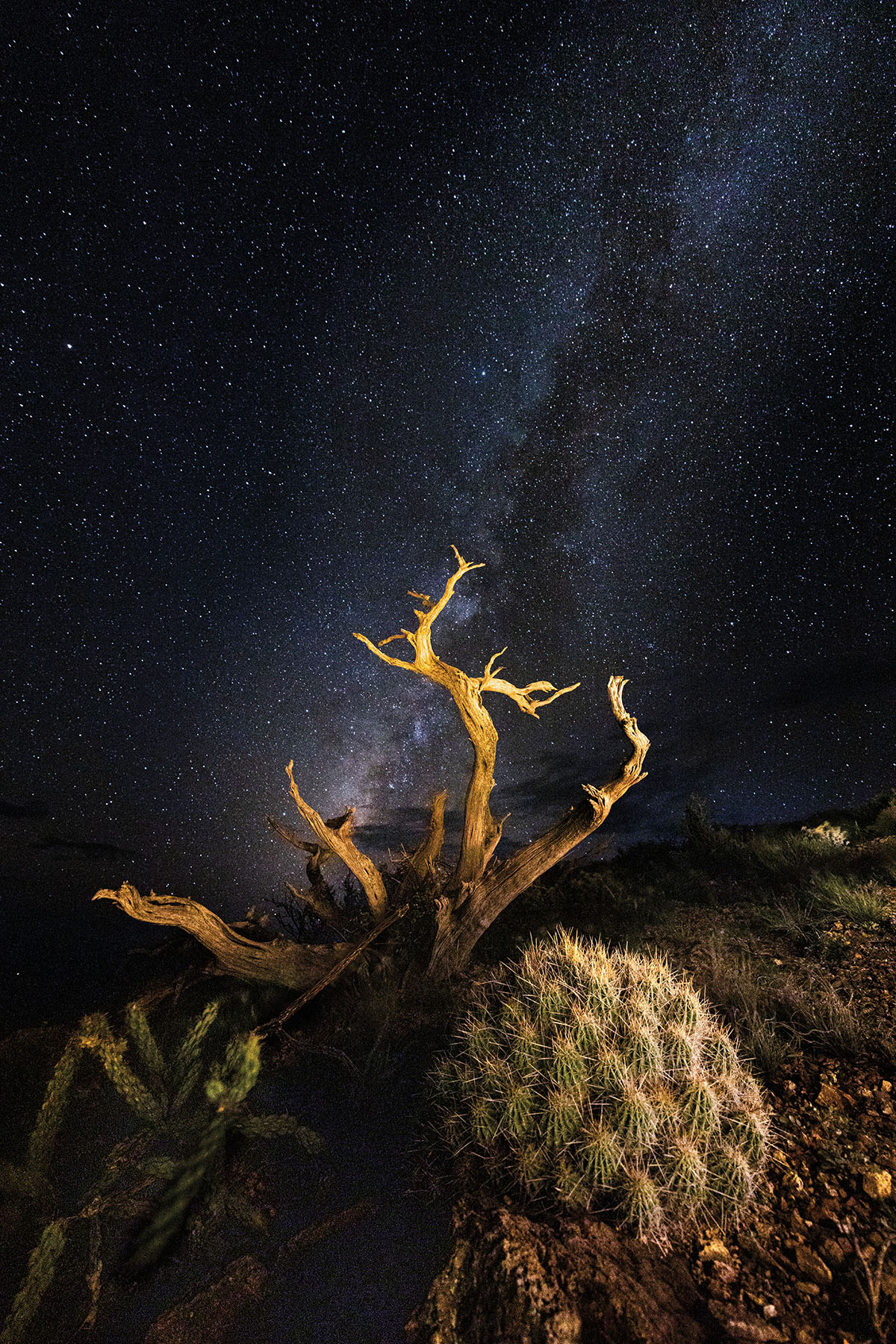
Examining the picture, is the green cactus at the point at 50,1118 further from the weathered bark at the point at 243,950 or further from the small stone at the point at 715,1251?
the small stone at the point at 715,1251

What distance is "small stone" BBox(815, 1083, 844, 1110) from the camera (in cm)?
277

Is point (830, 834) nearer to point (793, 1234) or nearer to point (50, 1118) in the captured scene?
point (793, 1234)

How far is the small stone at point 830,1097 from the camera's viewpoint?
277 centimetres

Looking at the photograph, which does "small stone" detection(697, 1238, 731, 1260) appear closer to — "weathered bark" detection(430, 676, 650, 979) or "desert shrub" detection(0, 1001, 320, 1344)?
"desert shrub" detection(0, 1001, 320, 1344)

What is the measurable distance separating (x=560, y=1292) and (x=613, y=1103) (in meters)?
0.86

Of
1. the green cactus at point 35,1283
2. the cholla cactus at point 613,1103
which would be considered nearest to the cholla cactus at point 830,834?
the cholla cactus at point 613,1103

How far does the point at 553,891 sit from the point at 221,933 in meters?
6.02

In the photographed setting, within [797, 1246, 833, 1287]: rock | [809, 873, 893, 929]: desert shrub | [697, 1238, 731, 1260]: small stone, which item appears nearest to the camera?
[797, 1246, 833, 1287]: rock

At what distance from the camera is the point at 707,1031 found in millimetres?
2963

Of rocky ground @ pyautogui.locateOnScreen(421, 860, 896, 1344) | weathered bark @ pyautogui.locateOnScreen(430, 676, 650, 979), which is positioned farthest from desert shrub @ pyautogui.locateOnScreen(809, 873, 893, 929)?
weathered bark @ pyautogui.locateOnScreen(430, 676, 650, 979)

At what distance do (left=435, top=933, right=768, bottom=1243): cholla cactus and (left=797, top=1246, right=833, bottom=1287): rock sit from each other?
0.23 meters

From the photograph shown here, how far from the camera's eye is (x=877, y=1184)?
2.28m

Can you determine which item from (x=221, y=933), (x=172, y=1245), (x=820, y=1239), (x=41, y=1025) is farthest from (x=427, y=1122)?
(x=41, y=1025)

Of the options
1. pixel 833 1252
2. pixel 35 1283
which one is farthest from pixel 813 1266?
pixel 35 1283
